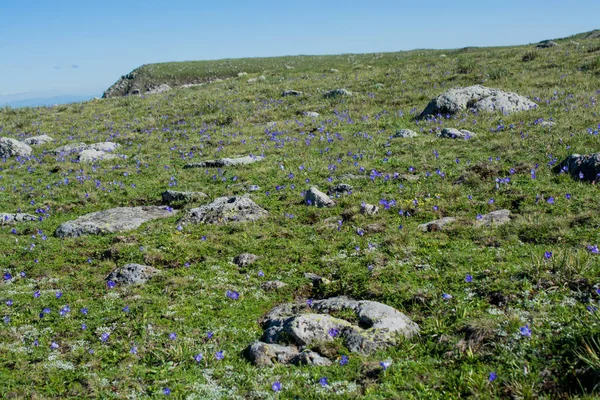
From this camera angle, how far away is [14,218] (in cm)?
1346

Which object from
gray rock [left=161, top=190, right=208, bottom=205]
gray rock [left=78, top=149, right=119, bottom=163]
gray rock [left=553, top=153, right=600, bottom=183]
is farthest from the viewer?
gray rock [left=78, top=149, right=119, bottom=163]

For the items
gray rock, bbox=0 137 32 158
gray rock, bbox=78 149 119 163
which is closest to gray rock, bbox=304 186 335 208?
gray rock, bbox=78 149 119 163

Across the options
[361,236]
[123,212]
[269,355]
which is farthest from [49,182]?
[269,355]

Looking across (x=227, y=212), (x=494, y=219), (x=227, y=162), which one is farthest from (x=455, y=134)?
(x=227, y=212)

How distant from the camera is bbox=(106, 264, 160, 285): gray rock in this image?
9297 millimetres

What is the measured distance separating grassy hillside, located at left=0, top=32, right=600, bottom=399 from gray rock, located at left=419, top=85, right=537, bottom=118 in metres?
1.05

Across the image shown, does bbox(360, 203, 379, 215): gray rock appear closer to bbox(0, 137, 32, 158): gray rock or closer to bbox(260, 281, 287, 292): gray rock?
bbox(260, 281, 287, 292): gray rock

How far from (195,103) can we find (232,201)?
20601 mm

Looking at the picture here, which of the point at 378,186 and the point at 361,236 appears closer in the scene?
the point at 361,236

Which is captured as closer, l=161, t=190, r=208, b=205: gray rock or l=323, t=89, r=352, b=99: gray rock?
l=161, t=190, r=208, b=205: gray rock

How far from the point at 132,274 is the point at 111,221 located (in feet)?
11.8

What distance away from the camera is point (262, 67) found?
223 ft

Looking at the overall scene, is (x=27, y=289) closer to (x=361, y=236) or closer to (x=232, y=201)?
(x=232, y=201)

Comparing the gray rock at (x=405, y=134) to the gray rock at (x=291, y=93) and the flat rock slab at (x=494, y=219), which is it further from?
the gray rock at (x=291, y=93)
